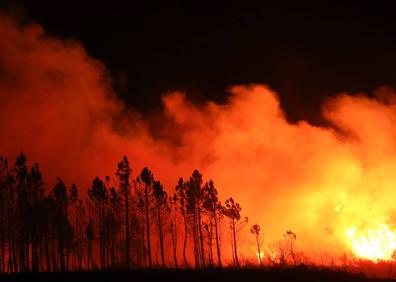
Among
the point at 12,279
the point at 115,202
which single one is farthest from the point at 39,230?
the point at 12,279

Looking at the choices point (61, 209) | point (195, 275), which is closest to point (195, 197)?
point (61, 209)

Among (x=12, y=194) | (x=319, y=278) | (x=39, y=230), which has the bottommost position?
(x=319, y=278)

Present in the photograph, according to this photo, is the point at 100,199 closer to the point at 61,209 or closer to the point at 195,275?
the point at 61,209

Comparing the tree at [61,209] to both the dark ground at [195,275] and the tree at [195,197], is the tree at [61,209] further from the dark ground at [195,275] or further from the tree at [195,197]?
the dark ground at [195,275]

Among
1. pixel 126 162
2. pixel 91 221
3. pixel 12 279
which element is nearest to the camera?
pixel 12 279

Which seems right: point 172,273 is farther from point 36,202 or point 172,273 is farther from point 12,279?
point 36,202

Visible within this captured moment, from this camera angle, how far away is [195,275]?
33.6 meters

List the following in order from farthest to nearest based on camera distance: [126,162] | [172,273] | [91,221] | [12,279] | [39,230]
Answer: [91,221], [39,230], [126,162], [172,273], [12,279]

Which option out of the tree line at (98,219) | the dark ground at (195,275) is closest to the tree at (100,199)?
the tree line at (98,219)

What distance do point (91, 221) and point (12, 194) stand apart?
17969 millimetres

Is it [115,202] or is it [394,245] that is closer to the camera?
[115,202]

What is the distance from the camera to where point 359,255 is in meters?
79.9

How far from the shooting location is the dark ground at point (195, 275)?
31281 millimetres

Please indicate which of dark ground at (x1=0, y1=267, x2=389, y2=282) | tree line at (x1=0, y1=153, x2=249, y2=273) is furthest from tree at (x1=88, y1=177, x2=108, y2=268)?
dark ground at (x1=0, y1=267, x2=389, y2=282)
